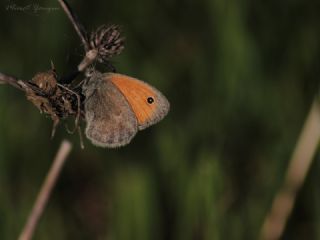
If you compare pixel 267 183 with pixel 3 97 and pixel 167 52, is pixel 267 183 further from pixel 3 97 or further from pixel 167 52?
pixel 3 97

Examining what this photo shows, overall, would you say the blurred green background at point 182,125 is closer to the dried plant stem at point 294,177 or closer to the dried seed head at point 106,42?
the dried plant stem at point 294,177

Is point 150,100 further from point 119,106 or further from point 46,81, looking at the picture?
point 46,81

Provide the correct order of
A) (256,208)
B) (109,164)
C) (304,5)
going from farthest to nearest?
(304,5), (109,164), (256,208)

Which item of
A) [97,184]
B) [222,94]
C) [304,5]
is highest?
[304,5]

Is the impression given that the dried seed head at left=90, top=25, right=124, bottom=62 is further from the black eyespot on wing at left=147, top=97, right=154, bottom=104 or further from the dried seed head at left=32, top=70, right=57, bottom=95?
the black eyespot on wing at left=147, top=97, right=154, bottom=104

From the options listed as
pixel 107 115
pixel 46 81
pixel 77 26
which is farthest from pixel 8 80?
pixel 107 115

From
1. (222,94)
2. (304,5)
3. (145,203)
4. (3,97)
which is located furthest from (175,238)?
(304,5)
